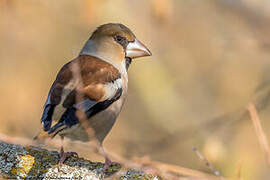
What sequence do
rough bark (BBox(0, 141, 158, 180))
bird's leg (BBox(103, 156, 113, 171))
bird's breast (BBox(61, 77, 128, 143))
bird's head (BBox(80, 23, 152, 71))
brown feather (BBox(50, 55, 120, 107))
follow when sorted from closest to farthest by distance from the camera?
rough bark (BBox(0, 141, 158, 180)) → bird's leg (BBox(103, 156, 113, 171)) → brown feather (BBox(50, 55, 120, 107)) → bird's breast (BBox(61, 77, 128, 143)) → bird's head (BBox(80, 23, 152, 71))

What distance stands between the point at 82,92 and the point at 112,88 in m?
0.33

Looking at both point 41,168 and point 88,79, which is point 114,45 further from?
point 41,168

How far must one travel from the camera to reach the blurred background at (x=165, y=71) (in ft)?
29.9

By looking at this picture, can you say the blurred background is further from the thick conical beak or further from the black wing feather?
the black wing feather

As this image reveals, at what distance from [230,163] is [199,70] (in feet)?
6.21

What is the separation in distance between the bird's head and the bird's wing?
0.34 meters

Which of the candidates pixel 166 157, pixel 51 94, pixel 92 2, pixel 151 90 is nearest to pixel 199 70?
pixel 151 90

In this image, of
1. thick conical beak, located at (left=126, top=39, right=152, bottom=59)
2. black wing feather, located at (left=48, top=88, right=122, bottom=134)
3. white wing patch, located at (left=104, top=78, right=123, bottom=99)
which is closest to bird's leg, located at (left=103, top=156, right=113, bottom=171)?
black wing feather, located at (left=48, top=88, right=122, bottom=134)

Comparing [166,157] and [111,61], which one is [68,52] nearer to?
[166,157]

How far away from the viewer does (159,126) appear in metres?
9.80

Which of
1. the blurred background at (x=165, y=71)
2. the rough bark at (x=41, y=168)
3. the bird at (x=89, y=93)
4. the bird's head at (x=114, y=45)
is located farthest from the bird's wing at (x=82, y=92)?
the blurred background at (x=165, y=71)

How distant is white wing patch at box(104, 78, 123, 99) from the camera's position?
16.4 feet

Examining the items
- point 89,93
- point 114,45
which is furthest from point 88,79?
point 114,45

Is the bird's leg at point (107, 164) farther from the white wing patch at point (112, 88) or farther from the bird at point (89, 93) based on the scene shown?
the white wing patch at point (112, 88)
